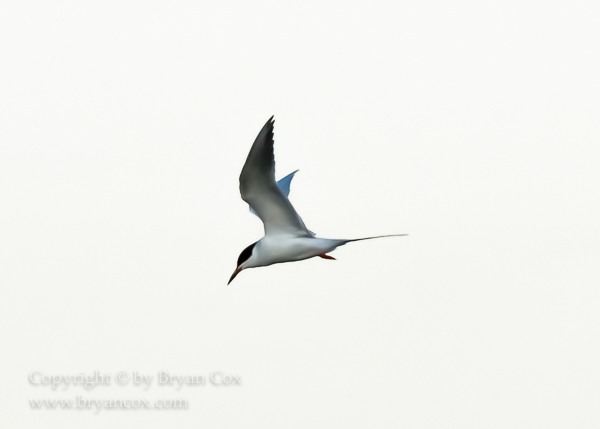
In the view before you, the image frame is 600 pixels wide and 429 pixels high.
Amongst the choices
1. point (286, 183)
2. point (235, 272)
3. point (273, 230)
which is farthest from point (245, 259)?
point (286, 183)

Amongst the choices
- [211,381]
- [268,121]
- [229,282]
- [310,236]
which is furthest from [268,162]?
[211,381]

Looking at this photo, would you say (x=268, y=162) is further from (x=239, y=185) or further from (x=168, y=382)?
(x=168, y=382)

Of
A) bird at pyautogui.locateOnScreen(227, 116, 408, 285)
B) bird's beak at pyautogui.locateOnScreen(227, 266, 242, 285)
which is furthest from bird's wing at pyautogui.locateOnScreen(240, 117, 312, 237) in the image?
Result: bird's beak at pyautogui.locateOnScreen(227, 266, 242, 285)

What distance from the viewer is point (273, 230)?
9391 mm

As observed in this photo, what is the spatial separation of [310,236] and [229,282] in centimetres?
118

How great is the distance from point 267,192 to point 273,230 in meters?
0.69

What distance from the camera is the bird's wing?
8.28 m

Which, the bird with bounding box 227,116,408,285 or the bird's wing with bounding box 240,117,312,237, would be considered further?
the bird with bounding box 227,116,408,285

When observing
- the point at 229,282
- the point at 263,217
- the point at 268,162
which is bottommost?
the point at 229,282

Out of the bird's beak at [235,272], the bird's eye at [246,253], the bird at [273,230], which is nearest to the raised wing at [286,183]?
the bird at [273,230]

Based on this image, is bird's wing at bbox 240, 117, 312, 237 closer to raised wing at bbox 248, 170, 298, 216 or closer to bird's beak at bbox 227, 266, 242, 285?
bird's beak at bbox 227, 266, 242, 285

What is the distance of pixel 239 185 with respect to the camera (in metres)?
8.83

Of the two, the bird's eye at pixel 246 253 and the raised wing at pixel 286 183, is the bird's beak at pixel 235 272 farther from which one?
the raised wing at pixel 286 183

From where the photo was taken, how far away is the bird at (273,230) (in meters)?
8.70
